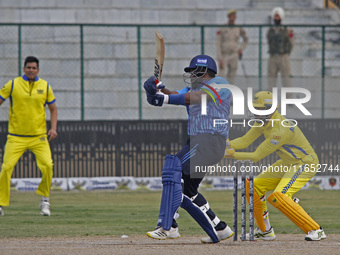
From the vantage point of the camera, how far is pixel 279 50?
2095cm

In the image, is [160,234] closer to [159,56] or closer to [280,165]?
[280,165]

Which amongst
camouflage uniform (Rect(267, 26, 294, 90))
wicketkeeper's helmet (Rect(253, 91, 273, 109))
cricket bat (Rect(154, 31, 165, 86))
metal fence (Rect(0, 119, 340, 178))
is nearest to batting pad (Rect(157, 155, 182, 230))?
cricket bat (Rect(154, 31, 165, 86))

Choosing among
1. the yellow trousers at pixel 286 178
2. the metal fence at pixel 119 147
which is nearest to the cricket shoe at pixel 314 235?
the yellow trousers at pixel 286 178

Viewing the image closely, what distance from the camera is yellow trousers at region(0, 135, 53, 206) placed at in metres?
13.0

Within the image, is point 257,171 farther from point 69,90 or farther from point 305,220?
point 305,220

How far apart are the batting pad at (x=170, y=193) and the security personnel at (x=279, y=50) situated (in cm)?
1176

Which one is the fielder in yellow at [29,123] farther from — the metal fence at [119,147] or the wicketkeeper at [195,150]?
the metal fence at [119,147]

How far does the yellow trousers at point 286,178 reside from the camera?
390 inches

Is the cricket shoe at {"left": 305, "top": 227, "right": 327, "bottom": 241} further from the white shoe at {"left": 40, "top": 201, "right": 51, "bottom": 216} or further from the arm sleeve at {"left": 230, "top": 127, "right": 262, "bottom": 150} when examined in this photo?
the white shoe at {"left": 40, "top": 201, "right": 51, "bottom": 216}

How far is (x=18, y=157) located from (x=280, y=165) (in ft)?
16.1

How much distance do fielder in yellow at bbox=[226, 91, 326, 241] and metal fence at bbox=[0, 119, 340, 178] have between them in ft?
24.9

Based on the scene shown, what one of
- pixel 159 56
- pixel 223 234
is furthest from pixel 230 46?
pixel 223 234

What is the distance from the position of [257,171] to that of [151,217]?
16.7 feet

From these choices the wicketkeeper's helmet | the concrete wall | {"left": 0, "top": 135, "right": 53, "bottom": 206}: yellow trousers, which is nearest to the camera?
the wicketkeeper's helmet
